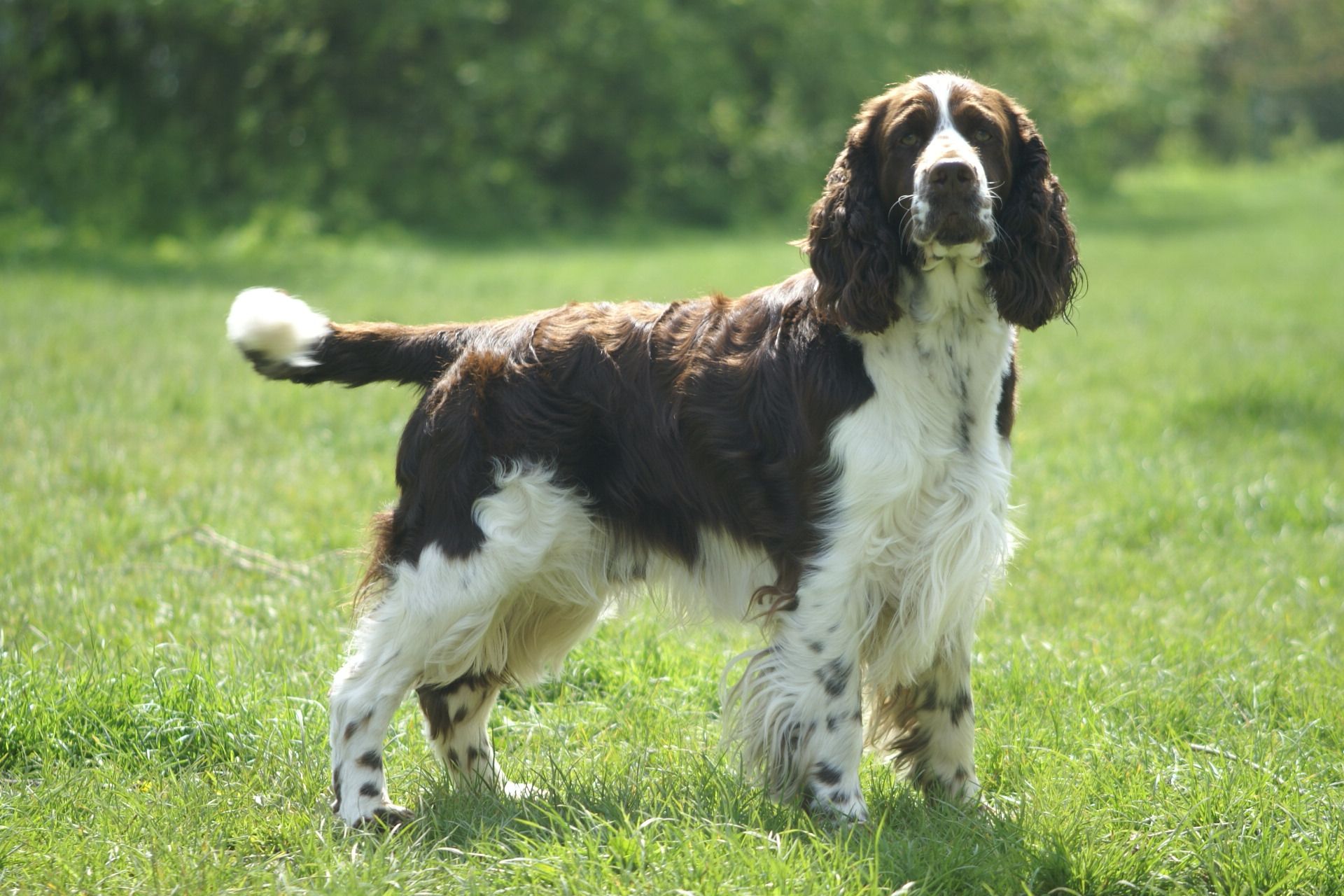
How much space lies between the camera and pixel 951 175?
9.91 ft

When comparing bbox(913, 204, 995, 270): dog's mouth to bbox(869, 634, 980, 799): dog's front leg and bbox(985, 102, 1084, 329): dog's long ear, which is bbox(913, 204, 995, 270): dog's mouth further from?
bbox(869, 634, 980, 799): dog's front leg

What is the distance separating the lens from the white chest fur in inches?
123

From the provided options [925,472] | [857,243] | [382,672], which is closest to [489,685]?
[382,672]

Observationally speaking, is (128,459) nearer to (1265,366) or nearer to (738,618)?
(738,618)

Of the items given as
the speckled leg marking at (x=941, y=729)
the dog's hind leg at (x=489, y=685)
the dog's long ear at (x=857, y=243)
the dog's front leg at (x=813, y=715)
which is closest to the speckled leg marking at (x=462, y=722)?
the dog's hind leg at (x=489, y=685)

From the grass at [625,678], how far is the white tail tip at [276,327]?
0.92 meters

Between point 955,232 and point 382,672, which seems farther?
point 382,672

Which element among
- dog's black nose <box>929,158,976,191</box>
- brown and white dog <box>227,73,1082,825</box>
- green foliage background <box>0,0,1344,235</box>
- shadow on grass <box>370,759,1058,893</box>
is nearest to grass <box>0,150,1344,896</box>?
shadow on grass <box>370,759,1058,893</box>

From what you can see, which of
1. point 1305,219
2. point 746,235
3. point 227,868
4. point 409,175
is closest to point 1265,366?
point 227,868

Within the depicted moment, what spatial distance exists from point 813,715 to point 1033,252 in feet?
4.01

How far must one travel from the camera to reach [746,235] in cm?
1691

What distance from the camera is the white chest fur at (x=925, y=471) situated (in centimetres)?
313

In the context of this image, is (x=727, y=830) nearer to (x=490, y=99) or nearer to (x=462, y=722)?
(x=462, y=722)

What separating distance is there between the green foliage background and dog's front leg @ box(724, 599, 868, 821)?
38.9ft
